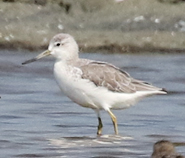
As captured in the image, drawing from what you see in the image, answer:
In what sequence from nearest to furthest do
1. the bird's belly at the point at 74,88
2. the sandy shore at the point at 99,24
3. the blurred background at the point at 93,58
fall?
the blurred background at the point at 93,58 < the bird's belly at the point at 74,88 < the sandy shore at the point at 99,24

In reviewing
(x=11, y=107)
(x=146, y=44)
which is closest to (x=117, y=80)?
(x=11, y=107)

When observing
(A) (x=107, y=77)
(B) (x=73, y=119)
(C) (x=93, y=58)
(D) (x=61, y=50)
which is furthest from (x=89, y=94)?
(C) (x=93, y=58)

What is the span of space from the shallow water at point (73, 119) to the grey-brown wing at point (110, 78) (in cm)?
52

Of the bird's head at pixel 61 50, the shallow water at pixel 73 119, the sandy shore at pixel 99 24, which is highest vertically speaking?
the sandy shore at pixel 99 24

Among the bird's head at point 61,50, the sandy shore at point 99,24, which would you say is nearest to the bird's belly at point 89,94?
the bird's head at point 61,50

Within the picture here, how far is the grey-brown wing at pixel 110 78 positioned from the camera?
1023cm

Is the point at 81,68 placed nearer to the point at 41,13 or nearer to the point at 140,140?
the point at 140,140

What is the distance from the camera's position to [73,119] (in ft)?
36.1

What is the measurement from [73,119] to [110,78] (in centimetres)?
93

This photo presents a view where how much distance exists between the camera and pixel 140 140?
387 inches

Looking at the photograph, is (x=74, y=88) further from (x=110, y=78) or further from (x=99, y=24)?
(x=99, y=24)

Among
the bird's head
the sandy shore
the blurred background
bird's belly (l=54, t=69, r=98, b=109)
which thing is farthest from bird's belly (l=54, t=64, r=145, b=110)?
the sandy shore

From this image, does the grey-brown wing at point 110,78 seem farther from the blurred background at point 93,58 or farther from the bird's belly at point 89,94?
the blurred background at point 93,58

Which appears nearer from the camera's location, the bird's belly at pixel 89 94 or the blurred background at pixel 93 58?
the blurred background at pixel 93 58
